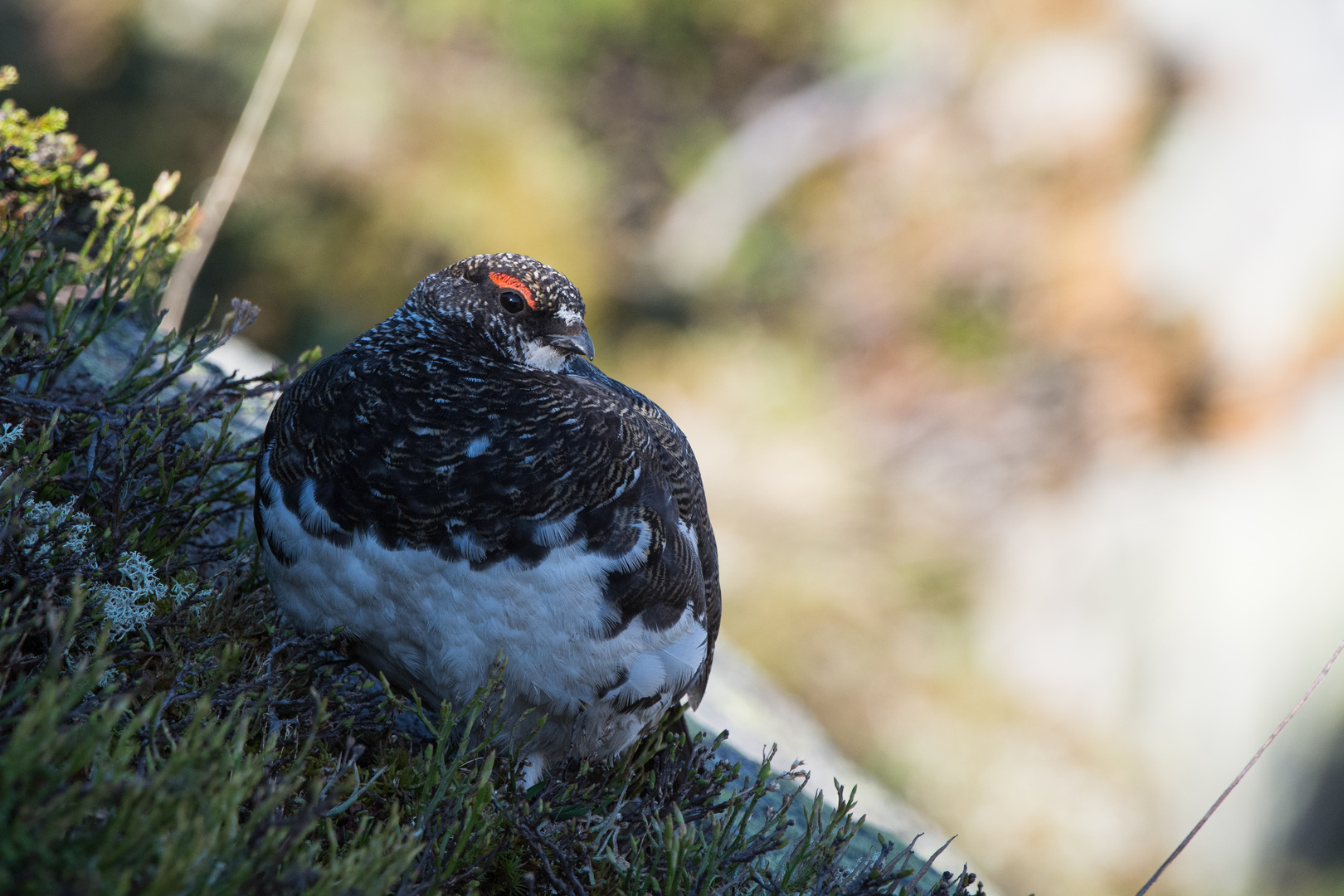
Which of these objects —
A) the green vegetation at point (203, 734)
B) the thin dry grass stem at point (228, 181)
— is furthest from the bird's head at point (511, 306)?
the thin dry grass stem at point (228, 181)

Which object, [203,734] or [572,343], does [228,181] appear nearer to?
[572,343]

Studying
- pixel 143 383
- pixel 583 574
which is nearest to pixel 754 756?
pixel 583 574

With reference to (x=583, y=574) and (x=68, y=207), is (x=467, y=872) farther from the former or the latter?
(x=68, y=207)

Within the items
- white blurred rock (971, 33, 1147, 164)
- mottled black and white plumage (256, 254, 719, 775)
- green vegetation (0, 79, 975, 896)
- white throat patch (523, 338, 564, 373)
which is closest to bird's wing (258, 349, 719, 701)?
mottled black and white plumage (256, 254, 719, 775)

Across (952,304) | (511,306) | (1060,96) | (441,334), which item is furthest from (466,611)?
(1060,96)

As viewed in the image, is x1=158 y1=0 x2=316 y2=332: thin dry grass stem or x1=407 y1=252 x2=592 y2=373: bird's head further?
x1=158 y1=0 x2=316 y2=332: thin dry grass stem

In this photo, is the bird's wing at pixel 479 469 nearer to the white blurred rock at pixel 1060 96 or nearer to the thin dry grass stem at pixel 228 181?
the thin dry grass stem at pixel 228 181

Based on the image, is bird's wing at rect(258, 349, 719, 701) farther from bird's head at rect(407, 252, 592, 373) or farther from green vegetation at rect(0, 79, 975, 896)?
green vegetation at rect(0, 79, 975, 896)
